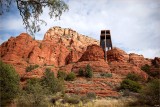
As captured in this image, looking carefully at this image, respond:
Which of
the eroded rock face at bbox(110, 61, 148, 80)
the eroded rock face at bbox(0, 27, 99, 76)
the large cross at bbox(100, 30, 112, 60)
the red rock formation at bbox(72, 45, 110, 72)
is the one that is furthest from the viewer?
the eroded rock face at bbox(0, 27, 99, 76)

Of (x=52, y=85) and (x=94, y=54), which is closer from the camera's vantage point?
(x=52, y=85)

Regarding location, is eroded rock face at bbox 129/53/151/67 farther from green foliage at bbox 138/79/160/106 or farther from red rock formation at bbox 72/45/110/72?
green foliage at bbox 138/79/160/106

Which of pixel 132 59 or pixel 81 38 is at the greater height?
pixel 81 38

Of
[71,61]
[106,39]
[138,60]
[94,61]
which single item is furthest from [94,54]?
[138,60]

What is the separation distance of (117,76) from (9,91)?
35420mm

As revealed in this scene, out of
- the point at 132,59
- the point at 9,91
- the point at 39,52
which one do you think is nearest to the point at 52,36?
the point at 39,52

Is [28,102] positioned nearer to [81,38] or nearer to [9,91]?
[9,91]

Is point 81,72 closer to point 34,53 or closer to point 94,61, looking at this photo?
point 94,61

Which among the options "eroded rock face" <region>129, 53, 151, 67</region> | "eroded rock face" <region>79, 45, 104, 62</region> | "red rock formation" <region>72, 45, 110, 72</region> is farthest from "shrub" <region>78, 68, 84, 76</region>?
"eroded rock face" <region>129, 53, 151, 67</region>

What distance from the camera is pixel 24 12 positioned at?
34.1 ft

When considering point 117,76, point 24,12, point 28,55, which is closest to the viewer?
point 24,12

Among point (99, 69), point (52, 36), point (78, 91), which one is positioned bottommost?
point (78, 91)

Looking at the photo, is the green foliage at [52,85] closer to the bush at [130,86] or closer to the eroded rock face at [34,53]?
the bush at [130,86]

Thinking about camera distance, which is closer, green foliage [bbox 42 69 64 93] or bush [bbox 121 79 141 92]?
green foliage [bbox 42 69 64 93]
